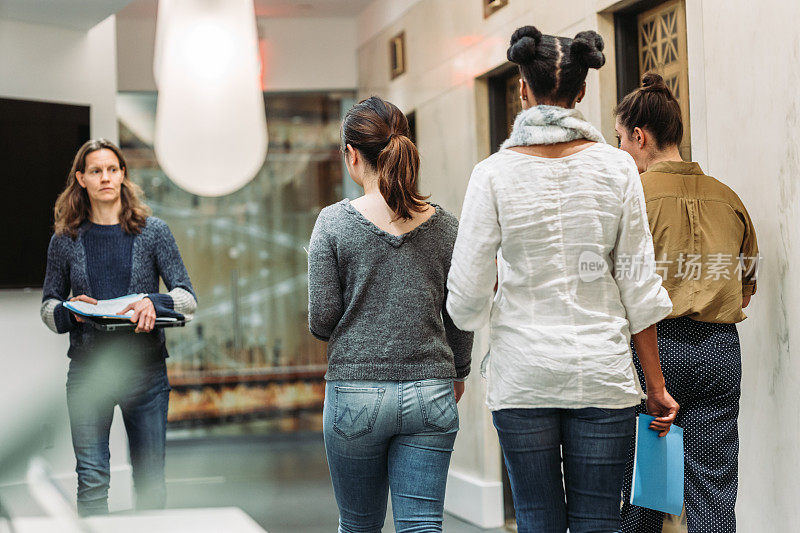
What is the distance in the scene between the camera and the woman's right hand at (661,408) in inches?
69.9

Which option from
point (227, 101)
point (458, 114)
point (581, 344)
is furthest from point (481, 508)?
point (581, 344)

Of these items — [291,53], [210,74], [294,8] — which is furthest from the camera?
[291,53]

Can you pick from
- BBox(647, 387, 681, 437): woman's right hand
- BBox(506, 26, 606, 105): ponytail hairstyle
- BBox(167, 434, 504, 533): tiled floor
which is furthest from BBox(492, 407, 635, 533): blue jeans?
BBox(167, 434, 504, 533): tiled floor

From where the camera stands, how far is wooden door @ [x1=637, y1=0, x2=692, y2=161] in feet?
9.43

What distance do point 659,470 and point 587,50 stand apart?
93 centimetres

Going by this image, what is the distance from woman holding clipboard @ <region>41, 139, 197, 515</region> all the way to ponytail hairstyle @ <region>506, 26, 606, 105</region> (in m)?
1.64

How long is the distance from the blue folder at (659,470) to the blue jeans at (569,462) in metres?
0.32

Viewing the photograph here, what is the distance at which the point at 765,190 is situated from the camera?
2.39m

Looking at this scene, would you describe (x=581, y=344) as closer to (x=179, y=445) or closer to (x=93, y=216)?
(x=93, y=216)

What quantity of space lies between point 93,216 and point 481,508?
2232mm

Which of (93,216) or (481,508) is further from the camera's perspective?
(481,508)

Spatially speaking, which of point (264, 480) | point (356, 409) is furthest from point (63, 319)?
point (264, 480)

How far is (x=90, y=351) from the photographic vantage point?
9.43 ft

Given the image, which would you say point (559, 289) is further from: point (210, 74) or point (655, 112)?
point (210, 74)
